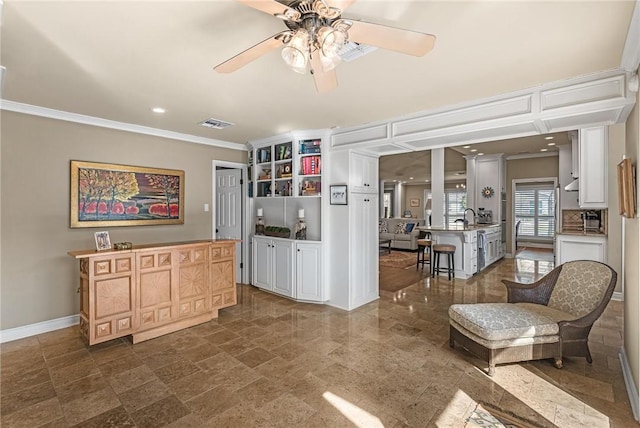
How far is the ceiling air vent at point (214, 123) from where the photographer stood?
3826 mm

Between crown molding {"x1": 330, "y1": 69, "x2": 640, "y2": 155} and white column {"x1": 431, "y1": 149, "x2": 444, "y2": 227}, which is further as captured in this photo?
white column {"x1": 431, "y1": 149, "x2": 444, "y2": 227}

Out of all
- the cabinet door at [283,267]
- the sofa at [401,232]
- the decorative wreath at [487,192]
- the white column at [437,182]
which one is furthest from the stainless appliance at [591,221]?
the cabinet door at [283,267]

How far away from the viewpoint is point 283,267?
15.5ft

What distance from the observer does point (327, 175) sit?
432cm

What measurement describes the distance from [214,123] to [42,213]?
217cm

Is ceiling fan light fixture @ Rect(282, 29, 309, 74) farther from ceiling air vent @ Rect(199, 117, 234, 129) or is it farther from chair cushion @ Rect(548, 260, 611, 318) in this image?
chair cushion @ Rect(548, 260, 611, 318)

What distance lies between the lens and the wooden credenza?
2.97m

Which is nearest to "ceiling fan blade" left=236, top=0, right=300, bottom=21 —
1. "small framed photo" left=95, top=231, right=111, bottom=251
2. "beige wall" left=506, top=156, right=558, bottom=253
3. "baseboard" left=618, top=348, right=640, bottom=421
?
"small framed photo" left=95, top=231, right=111, bottom=251

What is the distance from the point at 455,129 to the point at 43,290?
486 centimetres

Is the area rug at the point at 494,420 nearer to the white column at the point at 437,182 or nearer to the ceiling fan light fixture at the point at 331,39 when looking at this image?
the ceiling fan light fixture at the point at 331,39

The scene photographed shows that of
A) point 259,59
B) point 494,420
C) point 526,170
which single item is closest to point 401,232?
point 526,170

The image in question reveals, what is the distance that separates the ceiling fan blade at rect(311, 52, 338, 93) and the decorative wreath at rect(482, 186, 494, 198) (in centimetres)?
740

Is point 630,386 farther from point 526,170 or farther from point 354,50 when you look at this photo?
point 526,170

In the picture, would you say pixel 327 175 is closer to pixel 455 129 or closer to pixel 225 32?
pixel 455 129
